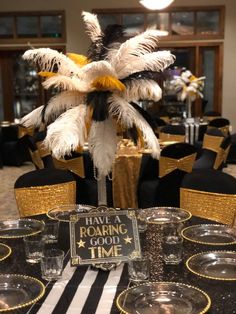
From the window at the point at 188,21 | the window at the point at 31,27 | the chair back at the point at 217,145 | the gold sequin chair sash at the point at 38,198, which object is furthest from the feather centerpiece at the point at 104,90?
the window at the point at 31,27

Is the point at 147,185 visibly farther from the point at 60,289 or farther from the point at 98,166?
the point at 60,289

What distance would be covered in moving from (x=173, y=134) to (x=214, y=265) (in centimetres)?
476

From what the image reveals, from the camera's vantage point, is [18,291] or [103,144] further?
[103,144]

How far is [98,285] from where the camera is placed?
6.02ft

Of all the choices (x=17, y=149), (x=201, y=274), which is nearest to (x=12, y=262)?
(x=201, y=274)

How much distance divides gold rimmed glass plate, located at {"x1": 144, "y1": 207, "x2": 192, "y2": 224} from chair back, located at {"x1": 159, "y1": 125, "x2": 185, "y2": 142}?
12.8 feet

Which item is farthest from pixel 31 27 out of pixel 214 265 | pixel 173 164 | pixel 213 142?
pixel 214 265

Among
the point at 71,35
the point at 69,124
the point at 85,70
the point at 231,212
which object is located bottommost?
the point at 231,212

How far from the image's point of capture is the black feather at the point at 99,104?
7.10 ft

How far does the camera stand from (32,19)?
10586 millimetres

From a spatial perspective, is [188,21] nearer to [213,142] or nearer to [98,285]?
[213,142]

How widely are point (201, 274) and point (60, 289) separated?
1.83 feet

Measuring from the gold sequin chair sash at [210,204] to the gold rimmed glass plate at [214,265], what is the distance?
2.54 feet

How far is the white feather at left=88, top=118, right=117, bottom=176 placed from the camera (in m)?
2.21
